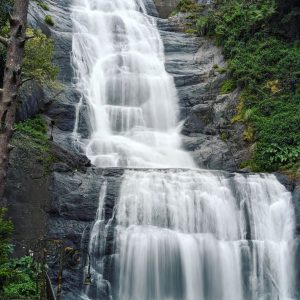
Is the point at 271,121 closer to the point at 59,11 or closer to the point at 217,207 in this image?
the point at 217,207

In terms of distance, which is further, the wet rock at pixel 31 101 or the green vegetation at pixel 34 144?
the wet rock at pixel 31 101

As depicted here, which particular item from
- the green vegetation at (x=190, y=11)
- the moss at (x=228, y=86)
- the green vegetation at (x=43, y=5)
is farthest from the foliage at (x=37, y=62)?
the green vegetation at (x=190, y=11)

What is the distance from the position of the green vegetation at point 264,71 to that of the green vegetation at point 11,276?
11.3m

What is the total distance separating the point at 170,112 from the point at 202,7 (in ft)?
47.3

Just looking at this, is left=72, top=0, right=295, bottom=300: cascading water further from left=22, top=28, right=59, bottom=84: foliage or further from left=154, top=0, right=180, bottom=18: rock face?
left=154, top=0, right=180, bottom=18: rock face

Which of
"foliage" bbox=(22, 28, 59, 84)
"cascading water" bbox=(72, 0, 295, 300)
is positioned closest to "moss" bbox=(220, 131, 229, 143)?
"cascading water" bbox=(72, 0, 295, 300)

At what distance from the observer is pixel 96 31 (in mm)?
29469

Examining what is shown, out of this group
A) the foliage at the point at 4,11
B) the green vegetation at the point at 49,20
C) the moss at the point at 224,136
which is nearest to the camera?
the foliage at the point at 4,11

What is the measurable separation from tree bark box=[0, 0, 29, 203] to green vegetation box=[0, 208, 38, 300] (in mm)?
696

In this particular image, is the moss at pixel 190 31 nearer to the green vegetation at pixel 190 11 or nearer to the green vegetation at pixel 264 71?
the green vegetation at pixel 190 11

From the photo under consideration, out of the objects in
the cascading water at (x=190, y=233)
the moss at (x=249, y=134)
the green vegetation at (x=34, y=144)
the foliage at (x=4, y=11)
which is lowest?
the cascading water at (x=190, y=233)

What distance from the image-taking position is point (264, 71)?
938 inches

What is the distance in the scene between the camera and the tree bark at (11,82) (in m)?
8.94

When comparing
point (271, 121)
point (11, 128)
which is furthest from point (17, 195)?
point (271, 121)
